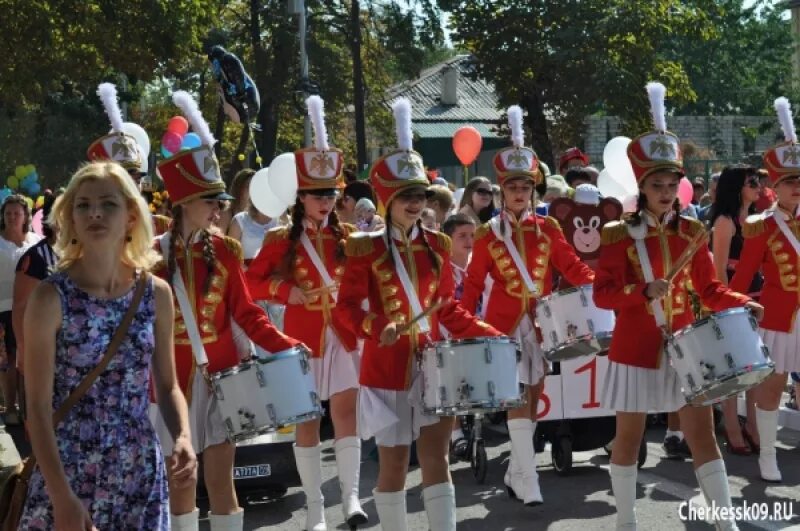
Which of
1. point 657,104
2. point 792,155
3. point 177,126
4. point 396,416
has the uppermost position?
point 177,126

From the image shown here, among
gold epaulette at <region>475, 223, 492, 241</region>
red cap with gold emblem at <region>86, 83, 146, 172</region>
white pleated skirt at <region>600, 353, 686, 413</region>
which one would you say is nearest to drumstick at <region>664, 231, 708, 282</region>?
white pleated skirt at <region>600, 353, 686, 413</region>

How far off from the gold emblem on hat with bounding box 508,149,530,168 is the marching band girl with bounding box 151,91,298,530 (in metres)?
2.53

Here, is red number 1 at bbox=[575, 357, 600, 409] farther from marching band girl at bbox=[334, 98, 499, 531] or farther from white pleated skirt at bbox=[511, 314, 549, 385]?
marching band girl at bbox=[334, 98, 499, 531]

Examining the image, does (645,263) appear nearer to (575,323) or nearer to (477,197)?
(575,323)

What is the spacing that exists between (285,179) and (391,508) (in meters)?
2.73

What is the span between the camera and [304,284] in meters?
8.65

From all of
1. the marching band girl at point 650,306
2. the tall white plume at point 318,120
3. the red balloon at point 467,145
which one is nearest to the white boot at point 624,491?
the marching band girl at point 650,306

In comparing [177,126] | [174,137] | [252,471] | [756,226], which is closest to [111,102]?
[252,471]

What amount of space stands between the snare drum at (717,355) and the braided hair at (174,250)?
229 centimetres

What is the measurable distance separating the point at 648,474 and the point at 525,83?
2783cm

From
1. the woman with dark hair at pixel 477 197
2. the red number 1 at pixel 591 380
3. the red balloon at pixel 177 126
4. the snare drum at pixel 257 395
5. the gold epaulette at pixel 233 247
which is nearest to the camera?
the snare drum at pixel 257 395

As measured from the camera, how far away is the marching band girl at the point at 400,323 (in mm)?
7090

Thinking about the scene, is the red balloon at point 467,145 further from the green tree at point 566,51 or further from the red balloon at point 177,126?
the green tree at point 566,51

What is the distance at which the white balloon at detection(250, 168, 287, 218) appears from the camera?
9.95 meters
